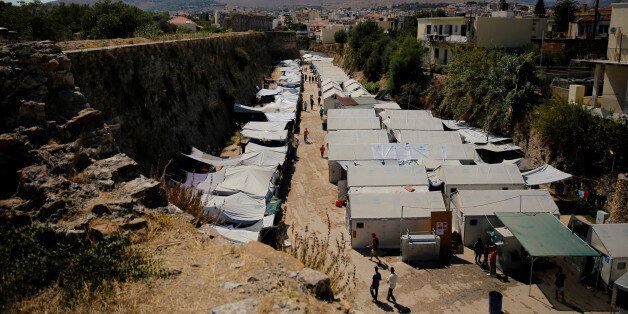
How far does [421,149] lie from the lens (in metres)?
23.7

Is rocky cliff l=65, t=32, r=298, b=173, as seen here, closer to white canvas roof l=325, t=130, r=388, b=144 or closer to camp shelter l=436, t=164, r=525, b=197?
white canvas roof l=325, t=130, r=388, b=144

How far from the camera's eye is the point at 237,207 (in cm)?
1611

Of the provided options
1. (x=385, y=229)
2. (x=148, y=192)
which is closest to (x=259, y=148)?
(x=385, y=229)

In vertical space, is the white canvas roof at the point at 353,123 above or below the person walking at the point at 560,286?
above

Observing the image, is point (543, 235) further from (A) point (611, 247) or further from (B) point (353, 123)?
(B) point (353, 123)

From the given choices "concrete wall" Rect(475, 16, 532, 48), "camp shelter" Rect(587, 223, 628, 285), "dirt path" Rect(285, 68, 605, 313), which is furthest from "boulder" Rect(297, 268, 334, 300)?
"concrete wall" Rect(475, 16, 532, 48)

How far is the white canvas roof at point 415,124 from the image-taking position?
28359 millimetres

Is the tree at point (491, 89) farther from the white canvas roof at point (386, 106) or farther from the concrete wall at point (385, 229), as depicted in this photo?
the concrete wall at point (385, 229)

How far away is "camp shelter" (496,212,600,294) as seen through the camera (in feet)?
45.6

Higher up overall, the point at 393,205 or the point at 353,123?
the point at 353,123

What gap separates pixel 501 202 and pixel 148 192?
1316 centimetres

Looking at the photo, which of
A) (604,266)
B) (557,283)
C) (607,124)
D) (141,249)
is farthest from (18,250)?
(607,124)

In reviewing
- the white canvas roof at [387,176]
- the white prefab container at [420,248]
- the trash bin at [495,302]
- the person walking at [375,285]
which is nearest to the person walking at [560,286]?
the trash bin at [495,302]

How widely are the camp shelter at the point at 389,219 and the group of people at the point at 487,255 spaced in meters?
1.73
